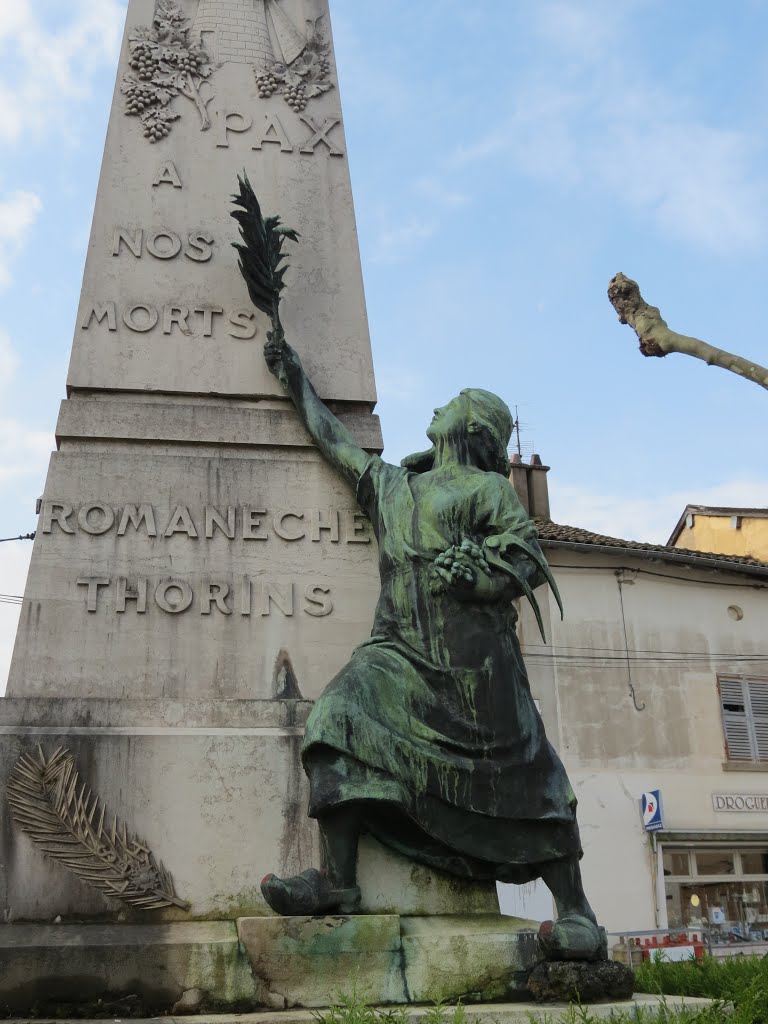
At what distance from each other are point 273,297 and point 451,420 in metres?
1.07

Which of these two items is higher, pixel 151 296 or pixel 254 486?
pixel 151 296

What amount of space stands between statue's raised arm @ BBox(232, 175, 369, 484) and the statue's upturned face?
0.38 metres

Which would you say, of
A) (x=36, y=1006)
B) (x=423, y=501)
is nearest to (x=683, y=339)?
(x=423, y=501)

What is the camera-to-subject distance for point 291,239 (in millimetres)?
6020

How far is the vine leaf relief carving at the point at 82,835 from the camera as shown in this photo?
434 cm

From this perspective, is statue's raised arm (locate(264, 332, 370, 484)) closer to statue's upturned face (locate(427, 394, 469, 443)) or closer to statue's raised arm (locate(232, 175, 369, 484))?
statue's raised arm (locate(232, 175, 369, 484))

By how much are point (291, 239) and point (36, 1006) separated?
12.2ft

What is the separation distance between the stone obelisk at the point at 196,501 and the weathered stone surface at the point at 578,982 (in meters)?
0.97

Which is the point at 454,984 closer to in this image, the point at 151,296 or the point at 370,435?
the point at 370,435

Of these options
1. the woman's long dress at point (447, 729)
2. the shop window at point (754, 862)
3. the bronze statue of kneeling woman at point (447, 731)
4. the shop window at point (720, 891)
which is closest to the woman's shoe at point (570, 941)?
the bronze statue of kneeling woman at point (447, 731)

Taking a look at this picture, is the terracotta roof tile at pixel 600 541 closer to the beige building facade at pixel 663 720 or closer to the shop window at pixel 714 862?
the beige building facade at pixel 663 720

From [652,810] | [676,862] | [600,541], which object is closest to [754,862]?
[676,862]

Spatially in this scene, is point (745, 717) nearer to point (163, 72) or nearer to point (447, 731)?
point (163, 72)

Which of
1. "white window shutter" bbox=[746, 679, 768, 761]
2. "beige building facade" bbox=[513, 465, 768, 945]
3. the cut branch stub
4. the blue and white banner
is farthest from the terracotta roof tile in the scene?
the cut branch stub
